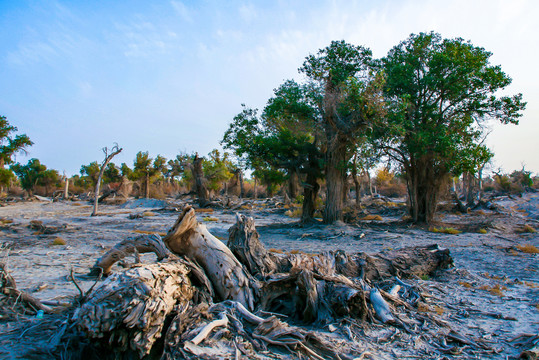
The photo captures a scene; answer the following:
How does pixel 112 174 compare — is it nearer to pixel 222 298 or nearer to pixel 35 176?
pixel 35 176

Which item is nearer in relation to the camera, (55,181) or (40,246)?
(40,246)

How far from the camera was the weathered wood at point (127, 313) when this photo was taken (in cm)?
276

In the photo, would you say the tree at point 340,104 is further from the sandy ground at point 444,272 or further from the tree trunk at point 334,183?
the sandy ground at point 444,272

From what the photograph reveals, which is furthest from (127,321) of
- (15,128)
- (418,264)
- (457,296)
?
(15,128)

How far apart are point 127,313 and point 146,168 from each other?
4415 cm

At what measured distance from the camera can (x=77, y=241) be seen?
33.0 ft

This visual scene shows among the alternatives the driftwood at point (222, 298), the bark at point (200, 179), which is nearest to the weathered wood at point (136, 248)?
the driftwood at point (222, 298)

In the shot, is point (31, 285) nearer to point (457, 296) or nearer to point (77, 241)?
point (77, 241)

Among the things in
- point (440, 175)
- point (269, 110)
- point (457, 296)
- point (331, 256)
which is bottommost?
point (457, 296)

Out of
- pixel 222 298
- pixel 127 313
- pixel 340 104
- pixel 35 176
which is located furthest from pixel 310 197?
pixel 35 176

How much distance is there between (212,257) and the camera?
4.65m

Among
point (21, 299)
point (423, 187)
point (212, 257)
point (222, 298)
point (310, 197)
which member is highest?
point (423, 187)

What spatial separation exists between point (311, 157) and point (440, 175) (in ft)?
23.2

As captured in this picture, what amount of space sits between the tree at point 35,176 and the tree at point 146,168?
62.1ft
